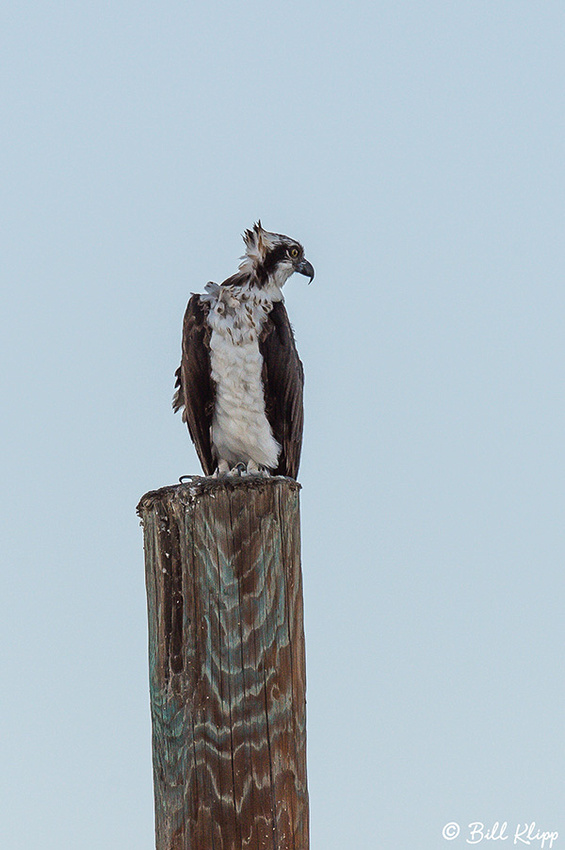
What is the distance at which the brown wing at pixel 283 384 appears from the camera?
6332 millimetres

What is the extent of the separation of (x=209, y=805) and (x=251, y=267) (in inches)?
153

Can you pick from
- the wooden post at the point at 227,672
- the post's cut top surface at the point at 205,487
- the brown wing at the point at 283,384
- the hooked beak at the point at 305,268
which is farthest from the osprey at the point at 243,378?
the wooden post at the point at 227,672

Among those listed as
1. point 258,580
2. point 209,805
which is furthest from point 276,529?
point 209,805

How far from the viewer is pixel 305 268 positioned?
6.88m

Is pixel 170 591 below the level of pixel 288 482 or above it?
below

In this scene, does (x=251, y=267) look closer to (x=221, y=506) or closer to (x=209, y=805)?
(x=221, y=506)

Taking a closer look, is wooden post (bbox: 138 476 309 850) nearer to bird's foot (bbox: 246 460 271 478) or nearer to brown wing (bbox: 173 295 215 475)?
bird's foot (bbox: 246 460 271 478)

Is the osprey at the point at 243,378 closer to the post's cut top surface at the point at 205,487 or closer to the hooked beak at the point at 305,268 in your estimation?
the hooked beak at the point at 305,268

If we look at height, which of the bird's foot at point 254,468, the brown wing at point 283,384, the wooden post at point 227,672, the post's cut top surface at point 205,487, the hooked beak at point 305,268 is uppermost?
the hooked beak at point 305,268

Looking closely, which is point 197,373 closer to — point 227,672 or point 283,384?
point 283,384

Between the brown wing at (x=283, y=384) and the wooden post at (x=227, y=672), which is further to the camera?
the brown wing at (x=283, y=384)

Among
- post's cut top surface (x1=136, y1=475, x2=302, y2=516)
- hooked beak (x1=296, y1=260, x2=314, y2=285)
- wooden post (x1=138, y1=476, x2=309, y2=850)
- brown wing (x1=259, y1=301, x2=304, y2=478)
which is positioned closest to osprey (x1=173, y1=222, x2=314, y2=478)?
brown wing (x1=259, y1=301, x2=304, y2=478)

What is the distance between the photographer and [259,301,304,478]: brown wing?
20.8ft

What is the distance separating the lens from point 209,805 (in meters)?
3.52
